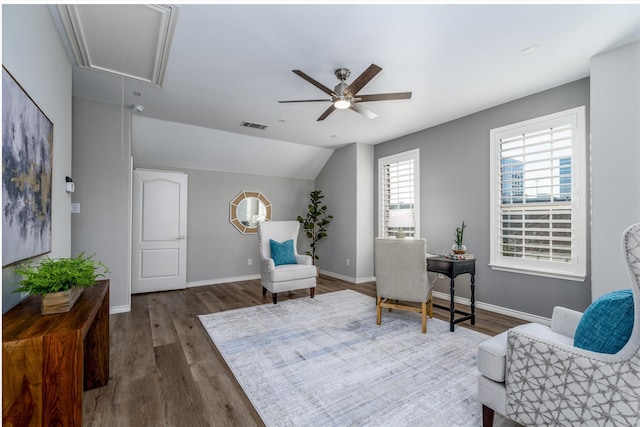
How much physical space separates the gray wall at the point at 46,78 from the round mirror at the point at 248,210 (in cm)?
303

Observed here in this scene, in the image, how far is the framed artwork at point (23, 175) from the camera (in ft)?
4.71

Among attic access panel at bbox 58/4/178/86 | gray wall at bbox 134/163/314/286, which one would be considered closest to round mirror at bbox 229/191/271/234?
gray wall at bbox 134/163/314/286

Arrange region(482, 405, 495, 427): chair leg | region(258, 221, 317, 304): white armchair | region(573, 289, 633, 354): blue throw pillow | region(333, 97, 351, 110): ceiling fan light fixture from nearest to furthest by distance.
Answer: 1. region(573, 289, 633, 354): blue throw pillow
2. region(482, 405, 495, 427): chair leg
3. region(333, 97, 351, 110): ceiling fan light fixture
4. region(258, 221, 317, 304): white armchair

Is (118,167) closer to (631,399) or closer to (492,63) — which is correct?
(492,63)

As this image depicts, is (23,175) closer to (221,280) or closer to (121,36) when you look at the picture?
(121,36)

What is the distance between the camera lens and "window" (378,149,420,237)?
475cm

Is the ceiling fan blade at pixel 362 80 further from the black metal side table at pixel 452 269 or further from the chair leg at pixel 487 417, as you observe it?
the chair leg at pixel 487 417

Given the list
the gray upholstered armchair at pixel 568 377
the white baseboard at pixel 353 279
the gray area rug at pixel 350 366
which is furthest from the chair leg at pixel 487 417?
the white baseboard at pixel 353 279

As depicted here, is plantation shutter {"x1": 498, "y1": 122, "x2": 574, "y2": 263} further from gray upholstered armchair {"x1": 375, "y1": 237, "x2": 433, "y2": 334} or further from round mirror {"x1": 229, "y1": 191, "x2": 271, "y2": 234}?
round mirror {"x1": 229, "y1": 191, "x2": 271, "y2": 234}

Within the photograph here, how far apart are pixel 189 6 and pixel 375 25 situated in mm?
1330

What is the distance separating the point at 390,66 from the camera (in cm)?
276

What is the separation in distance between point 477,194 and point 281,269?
114 inches

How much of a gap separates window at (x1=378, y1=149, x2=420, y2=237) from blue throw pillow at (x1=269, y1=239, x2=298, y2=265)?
1.61m

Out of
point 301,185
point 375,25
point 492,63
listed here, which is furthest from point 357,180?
point 375,25
